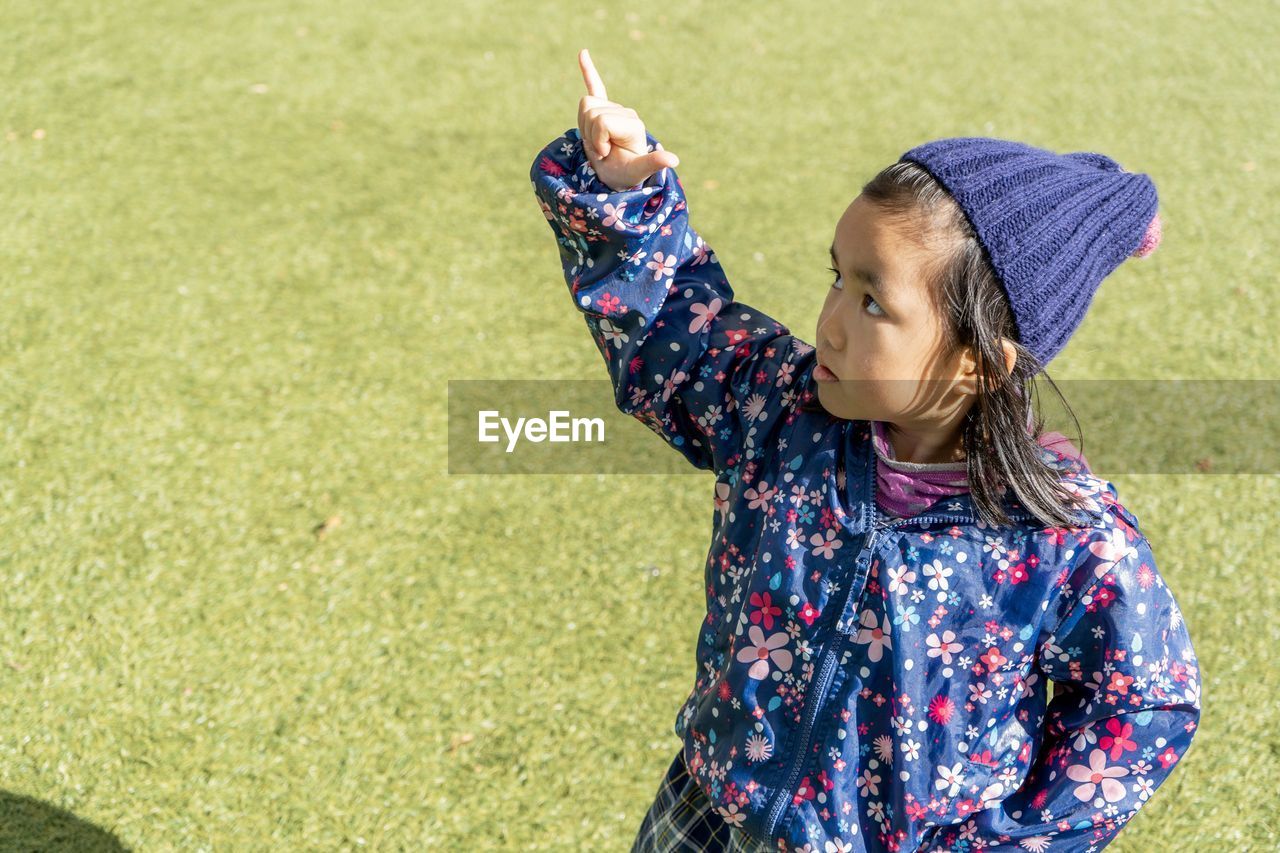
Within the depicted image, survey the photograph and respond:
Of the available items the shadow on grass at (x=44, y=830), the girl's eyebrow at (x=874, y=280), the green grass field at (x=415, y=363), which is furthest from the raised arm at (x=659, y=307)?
the shadow on grass at (x=44, y=830)

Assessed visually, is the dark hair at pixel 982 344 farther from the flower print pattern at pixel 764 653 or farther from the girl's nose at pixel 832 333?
the flower print pattern at pixel 764 653

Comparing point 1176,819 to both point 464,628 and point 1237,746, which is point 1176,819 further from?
point 464,628

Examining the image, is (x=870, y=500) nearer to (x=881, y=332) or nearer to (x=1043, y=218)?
(x=881, y=332)

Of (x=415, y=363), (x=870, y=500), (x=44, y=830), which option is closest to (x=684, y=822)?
(x=870, y=500)

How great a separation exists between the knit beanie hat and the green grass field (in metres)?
1.82

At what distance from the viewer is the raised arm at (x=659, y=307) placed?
69.9 inches

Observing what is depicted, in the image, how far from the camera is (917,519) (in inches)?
68.3

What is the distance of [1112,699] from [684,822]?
780 mm

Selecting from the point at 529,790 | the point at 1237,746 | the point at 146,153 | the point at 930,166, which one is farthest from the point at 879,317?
the point at 146,153

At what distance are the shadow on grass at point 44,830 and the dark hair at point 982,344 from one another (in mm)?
2175

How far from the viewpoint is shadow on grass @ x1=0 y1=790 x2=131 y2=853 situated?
2.75 meters

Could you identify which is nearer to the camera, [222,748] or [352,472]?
[222,748]

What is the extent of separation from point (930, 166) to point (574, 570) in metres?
2.23

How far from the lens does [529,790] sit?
3.00 m
